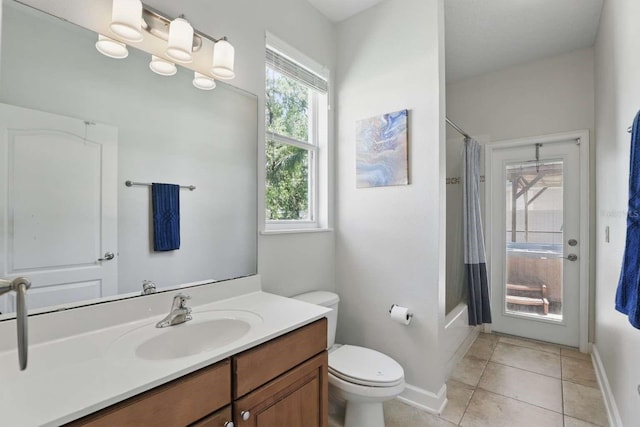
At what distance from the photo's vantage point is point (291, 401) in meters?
1.16

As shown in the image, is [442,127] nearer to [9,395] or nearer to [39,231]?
[39,231]

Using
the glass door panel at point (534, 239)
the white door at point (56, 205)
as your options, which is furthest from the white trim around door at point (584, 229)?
the white door at point (56, 205)

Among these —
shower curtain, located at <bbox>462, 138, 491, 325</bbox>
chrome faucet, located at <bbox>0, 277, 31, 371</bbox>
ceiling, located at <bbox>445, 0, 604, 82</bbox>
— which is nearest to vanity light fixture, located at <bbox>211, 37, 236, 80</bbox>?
chrome faucet, located at <bbox>0, 277, 31, 371</bbox>

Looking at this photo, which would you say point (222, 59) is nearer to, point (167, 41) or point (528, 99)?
point (167, 41)

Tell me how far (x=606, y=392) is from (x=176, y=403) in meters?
2.61

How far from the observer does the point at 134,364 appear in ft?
2.84

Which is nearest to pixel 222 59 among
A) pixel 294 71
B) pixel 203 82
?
pixel 203 82

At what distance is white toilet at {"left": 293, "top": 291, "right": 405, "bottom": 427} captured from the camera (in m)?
1.50

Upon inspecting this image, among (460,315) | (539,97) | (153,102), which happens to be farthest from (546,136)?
(153,102)

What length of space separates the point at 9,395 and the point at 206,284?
2.56ft

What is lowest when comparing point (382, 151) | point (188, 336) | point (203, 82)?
point (188, 336)

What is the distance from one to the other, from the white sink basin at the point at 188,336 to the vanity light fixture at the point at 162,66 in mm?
1101

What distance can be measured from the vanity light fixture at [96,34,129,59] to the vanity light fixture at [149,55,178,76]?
11 centimetres

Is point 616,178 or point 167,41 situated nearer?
point 167,41
